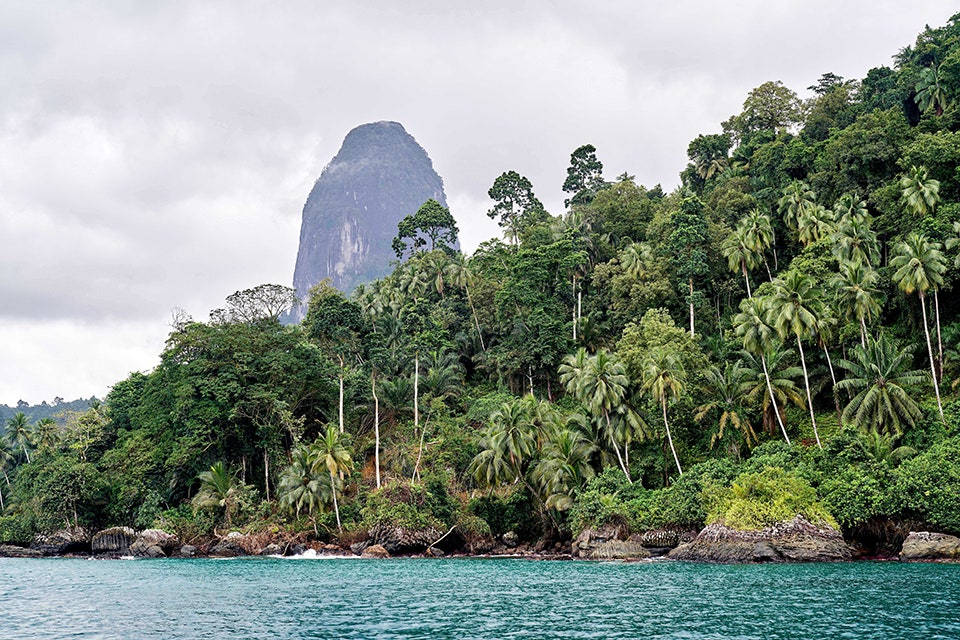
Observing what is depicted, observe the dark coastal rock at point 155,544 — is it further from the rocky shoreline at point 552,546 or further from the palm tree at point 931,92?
the palm tree at point 931,92

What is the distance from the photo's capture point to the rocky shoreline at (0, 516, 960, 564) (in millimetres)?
37438

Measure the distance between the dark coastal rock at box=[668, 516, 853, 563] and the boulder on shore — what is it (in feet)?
16.8

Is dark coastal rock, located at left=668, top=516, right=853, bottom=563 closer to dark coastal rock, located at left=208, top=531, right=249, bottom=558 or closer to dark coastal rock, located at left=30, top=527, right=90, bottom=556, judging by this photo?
dark coastal rock, located at left=208, top=531, right=249, bottom=558

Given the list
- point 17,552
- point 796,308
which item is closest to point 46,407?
point 17,552

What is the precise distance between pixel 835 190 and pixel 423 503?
42.8 metres

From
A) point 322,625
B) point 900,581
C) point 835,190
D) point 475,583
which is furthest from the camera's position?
point 835,190

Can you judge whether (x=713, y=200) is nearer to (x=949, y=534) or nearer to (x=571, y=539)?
(x=571, y=539)

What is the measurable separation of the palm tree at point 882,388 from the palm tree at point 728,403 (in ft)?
19.5

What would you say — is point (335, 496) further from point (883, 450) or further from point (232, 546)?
point (883, 450)

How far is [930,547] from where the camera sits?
35.1 metres

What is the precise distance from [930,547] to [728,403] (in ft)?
47.5

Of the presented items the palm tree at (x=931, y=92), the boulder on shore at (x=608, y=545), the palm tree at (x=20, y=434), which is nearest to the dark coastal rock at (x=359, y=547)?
the boulder on shore at (x=608, y=545)

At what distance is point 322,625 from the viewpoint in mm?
21000

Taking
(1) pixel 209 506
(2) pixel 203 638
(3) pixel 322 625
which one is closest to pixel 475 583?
(3) pixel 322 625
